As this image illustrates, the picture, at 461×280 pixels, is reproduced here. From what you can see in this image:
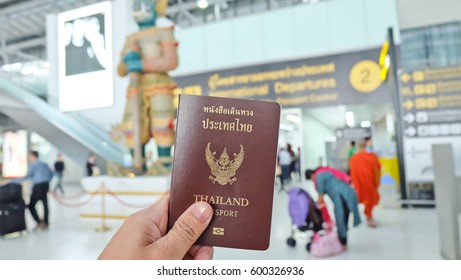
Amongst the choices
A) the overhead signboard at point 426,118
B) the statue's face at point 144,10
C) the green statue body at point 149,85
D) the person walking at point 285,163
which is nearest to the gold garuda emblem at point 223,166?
the green statue body at point 149,85

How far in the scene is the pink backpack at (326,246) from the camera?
2854mm

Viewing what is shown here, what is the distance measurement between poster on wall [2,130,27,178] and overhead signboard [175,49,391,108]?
15.2 feet

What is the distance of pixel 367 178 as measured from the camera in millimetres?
4086

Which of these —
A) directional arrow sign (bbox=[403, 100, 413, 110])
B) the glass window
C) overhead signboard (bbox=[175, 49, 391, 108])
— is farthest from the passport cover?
overhead signboard (bbox=[175, 49, 391, 108])

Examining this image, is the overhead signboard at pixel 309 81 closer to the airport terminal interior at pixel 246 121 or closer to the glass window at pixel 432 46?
the airport terminal interior at pixel 246 121

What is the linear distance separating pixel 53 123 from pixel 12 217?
205cm

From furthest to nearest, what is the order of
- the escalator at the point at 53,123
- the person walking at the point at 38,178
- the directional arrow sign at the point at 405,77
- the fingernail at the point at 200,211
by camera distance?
the escalator at the point at 53,123
the directional arrow sign at the point at 405,77
the person walking at the point at 38,178
the fingernail at the point at 200,211

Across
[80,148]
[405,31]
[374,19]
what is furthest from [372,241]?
[374,19]

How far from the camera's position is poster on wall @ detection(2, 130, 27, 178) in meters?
5.15

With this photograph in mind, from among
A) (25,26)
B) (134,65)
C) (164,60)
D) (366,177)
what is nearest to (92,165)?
(25,26)

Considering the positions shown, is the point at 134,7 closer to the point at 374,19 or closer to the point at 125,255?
the point at 125,255

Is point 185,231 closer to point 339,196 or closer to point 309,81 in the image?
point 339,196

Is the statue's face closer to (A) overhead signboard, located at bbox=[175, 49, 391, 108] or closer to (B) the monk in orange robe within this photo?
(B) the monk in orange robe

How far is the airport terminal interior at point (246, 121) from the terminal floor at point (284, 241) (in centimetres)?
3
